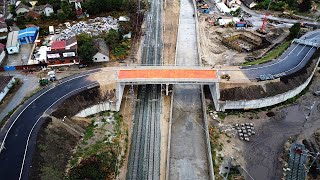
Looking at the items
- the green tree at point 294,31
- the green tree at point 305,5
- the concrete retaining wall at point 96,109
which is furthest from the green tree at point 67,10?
the green tree at point 305,5

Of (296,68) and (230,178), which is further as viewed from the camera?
(296,68)

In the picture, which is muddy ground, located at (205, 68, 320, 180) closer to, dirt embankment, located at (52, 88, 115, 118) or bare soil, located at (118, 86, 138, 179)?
bare soil, located at (118, 86, 138, 179)

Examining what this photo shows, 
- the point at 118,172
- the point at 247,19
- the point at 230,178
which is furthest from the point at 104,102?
the point at 247,19

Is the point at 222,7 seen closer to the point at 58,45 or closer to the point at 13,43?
the point at 58,45

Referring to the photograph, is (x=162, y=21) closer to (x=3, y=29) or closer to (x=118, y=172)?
(x=3, y=29)

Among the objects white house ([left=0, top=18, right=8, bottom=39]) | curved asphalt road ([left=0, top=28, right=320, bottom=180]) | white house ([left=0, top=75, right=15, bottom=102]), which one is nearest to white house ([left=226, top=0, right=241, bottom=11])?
curved asphalt road ([left=0, top=28, right=320, bottom=180])

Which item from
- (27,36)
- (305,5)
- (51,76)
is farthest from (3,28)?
(305,5)
